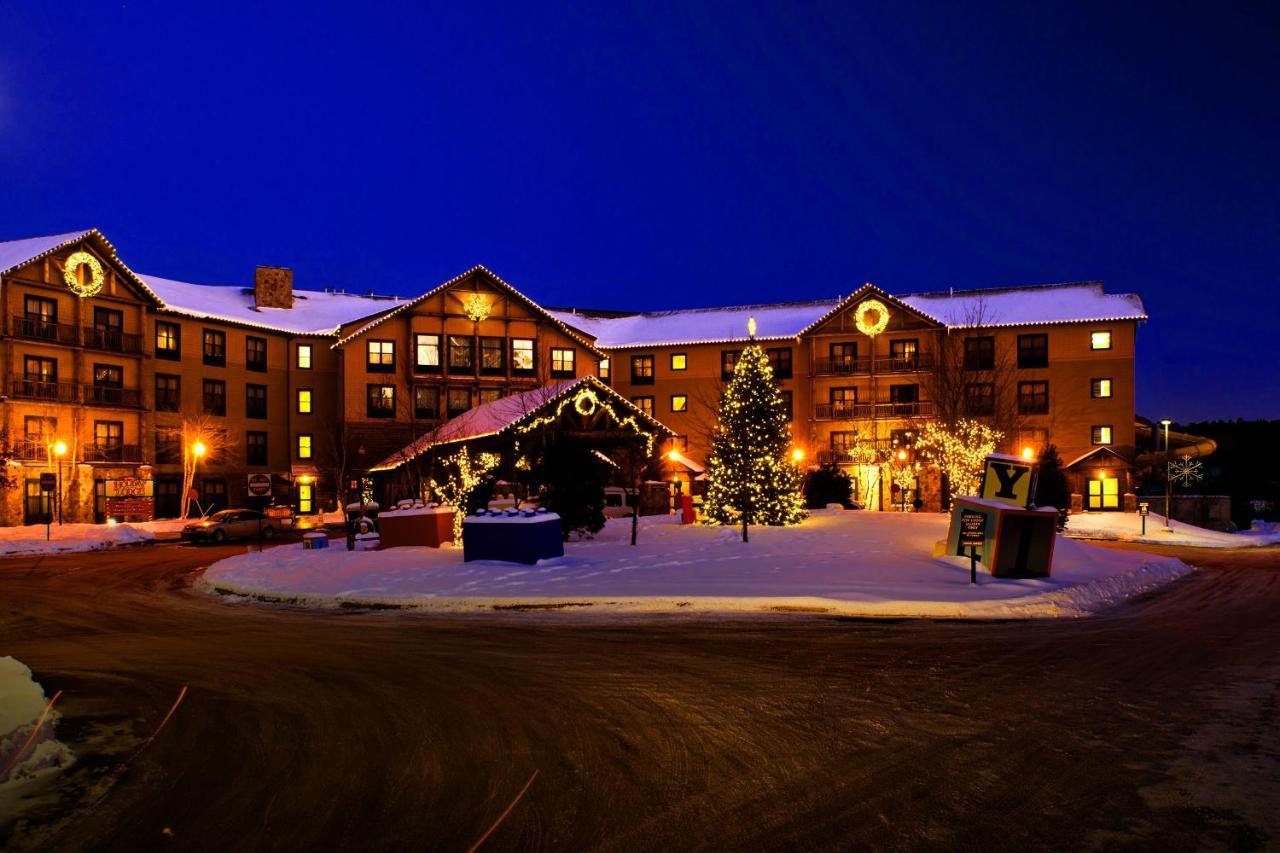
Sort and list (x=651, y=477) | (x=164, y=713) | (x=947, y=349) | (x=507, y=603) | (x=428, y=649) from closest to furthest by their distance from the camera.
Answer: (x=164, y=713)
(x=428, y=649)
(x=507, y=603)
(x=651, y=477)
(x=947, y=349)

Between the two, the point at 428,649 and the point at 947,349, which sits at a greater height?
the point at 947,349

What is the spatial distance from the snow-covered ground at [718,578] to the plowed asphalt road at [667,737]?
199cm

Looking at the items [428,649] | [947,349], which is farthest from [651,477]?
[428,649]

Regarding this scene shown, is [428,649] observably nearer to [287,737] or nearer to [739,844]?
[287,737]

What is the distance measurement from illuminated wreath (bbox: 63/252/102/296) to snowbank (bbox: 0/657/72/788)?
4412 centimetres

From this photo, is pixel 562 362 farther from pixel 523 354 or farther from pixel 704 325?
pixel 704 325

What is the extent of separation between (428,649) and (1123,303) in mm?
51580

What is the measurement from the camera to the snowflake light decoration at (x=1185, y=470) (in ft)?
165

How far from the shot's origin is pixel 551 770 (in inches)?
257

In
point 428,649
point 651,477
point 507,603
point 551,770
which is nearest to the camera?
point 551,770

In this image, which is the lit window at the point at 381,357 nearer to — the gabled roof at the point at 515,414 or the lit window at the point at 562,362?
the lit window at the point at 562,362

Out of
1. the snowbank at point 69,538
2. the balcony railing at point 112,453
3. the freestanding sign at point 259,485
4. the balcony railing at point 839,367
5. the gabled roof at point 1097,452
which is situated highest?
the balcony railing at point 839,367

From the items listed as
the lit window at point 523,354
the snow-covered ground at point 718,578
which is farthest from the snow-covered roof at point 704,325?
the snow-covered ground at point 718,578

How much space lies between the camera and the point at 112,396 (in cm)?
4697
